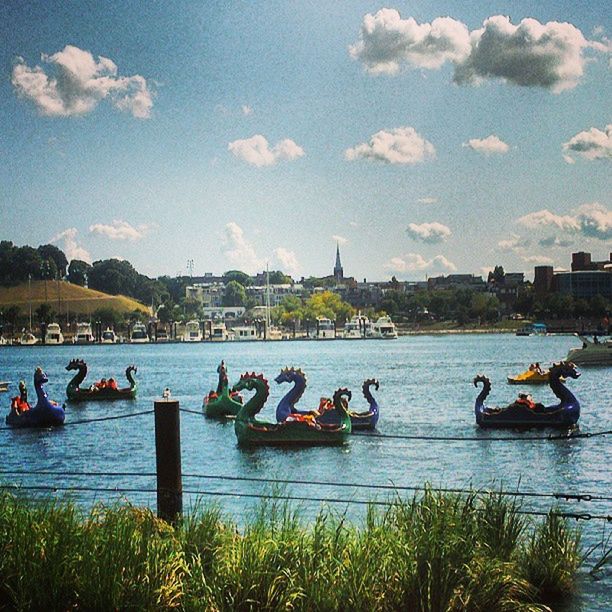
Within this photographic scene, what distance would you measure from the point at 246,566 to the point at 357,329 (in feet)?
592

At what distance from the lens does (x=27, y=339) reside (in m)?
192

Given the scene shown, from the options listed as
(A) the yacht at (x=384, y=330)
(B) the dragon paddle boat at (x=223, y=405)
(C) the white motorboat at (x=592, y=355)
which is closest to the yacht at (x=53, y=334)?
(A) the yacht at (x=384, y=330)

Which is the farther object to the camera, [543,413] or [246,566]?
[543,413]

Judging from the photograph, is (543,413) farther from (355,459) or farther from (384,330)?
(384,330)

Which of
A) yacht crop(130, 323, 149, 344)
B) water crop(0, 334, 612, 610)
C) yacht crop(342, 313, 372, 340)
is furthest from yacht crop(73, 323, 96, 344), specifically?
water crop(0, 334, 612, 610)

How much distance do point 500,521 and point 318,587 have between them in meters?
2.67

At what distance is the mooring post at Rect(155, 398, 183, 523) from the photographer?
29.0 ft

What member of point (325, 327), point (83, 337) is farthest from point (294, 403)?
point (83, 337)

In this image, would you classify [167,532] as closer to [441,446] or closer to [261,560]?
[261,560]

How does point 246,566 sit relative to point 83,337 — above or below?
above

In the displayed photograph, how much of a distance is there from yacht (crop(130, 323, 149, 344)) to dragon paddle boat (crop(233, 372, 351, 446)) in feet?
547

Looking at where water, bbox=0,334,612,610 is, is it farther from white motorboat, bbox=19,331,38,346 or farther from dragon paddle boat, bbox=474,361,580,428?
white motorboat, bbox=19,331,38,346

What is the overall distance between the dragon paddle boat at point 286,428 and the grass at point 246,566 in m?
17.0

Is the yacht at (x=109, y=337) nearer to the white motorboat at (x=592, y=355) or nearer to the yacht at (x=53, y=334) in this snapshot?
the yacht at (x=53, y=334)
